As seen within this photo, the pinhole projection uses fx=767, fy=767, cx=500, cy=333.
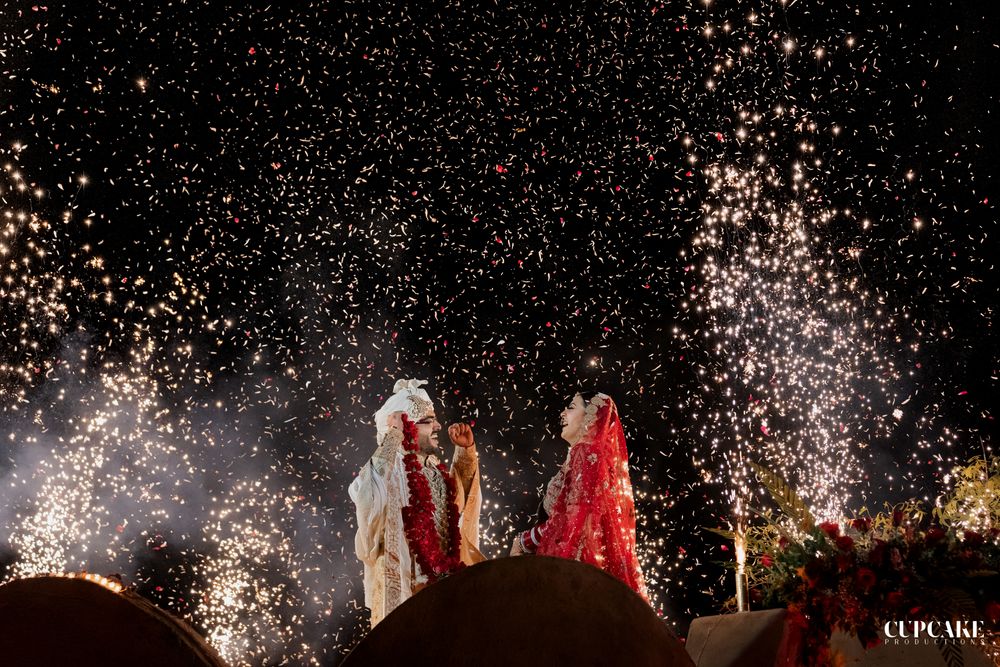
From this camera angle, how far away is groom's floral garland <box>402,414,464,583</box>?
639cm

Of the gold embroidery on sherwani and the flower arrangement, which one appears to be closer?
the flower arrangement

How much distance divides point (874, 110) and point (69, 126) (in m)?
12.0

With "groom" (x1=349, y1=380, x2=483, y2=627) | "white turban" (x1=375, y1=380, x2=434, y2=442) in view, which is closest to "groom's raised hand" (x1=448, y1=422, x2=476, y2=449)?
"groom" (x1=349, y1=380, x2=483, y2=627)

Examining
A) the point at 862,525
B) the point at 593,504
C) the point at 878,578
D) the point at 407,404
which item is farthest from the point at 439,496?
the point at 878,578

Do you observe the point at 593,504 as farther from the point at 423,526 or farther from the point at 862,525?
the point at 862,525

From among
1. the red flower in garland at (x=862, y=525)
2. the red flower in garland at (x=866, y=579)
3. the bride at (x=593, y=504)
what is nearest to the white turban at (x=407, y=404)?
the bride at (x=593, y=504)

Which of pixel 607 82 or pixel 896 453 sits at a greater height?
pixel 607 82

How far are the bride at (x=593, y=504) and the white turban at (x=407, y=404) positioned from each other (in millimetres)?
1438

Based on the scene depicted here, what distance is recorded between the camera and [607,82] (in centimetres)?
1130

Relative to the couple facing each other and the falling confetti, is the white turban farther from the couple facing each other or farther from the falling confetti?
the falling confetti

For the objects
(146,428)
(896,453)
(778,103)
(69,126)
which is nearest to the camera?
(778,103)

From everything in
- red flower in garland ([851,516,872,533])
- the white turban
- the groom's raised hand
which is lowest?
red flower in garland ([851,516,872,533])

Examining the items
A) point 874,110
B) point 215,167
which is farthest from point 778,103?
point 215,167

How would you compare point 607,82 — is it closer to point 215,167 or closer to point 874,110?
point 874,110
